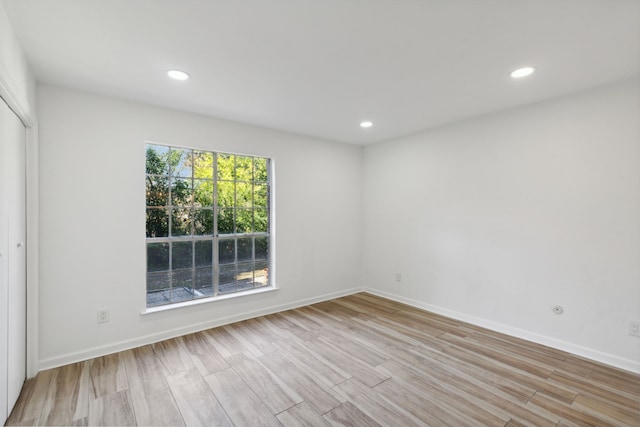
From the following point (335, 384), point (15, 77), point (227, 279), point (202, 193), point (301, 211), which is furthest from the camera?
point (301, 211)

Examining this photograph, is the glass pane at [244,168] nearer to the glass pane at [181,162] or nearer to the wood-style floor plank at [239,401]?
the glass pane at [181,162]

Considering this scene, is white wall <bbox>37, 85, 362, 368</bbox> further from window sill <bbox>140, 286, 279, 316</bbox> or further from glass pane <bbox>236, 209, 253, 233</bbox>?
glass pane <bbox>236, 209, 253, 233</bbox>

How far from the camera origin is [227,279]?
3.62m

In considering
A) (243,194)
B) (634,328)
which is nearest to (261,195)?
(243,194)

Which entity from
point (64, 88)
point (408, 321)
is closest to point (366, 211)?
point (408, 321)

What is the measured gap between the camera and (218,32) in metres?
1.82

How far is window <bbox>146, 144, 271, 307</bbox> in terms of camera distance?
10.3 feet

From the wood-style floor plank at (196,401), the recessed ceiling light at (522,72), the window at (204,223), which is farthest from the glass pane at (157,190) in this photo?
the recessed ceiling light at (522,72)

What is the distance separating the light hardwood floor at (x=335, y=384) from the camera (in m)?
1.90

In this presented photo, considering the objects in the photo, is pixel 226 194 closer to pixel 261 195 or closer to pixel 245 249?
pixel 261 195

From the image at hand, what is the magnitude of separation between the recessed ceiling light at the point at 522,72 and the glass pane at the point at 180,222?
337cm

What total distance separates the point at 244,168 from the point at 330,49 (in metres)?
2.12

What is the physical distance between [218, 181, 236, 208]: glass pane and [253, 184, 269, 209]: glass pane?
30cm

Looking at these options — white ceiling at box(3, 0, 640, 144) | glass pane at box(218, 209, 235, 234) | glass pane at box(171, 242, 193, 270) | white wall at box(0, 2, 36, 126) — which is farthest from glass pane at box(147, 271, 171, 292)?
white ceiling at box(3, 0, 640, 144)
